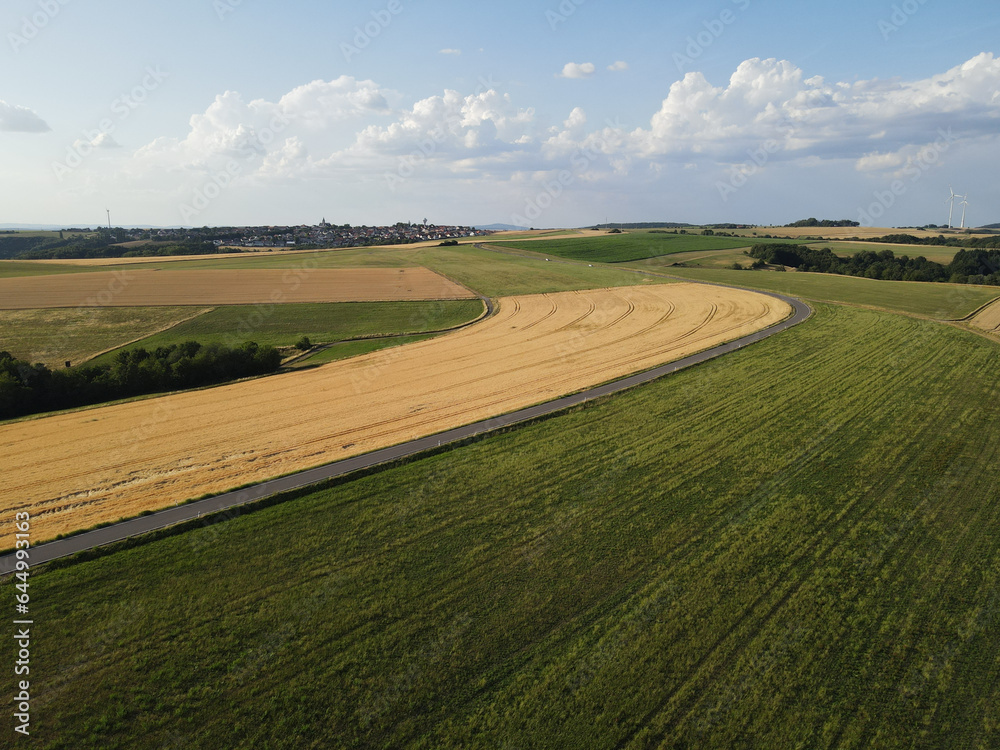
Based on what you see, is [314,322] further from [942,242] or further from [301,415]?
[942,242]

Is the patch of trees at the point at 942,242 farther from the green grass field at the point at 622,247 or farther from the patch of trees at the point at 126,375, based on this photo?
the patch of trees at the point at 126,375

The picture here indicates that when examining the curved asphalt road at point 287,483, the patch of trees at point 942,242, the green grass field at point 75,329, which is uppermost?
the patch of trees at point 942,242

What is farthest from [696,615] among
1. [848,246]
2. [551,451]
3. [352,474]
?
[848,246]

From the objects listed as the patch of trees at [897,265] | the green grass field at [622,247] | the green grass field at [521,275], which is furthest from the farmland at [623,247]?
the patch of trees at [897,265]

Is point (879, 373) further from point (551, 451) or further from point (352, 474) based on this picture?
point (352, 474)

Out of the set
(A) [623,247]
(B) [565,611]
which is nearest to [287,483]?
(B) [565,611]
